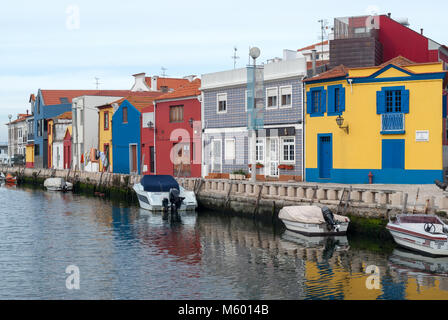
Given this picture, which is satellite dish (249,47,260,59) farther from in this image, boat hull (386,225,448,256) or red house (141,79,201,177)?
boat hull (386,225,448,256)

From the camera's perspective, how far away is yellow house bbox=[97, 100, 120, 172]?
5969cm

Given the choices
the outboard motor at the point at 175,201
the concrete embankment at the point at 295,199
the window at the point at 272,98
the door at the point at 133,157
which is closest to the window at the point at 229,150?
the window at the point at 272,98

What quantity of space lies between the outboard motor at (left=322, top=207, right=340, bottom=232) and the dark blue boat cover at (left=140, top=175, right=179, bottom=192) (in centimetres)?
1369

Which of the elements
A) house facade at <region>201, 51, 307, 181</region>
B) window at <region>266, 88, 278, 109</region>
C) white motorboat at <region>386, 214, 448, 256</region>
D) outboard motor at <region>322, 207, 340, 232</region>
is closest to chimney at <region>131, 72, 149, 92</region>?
house facade at <region>201, 51, 307, 181</region>

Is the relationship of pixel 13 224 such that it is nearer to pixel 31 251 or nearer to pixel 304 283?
pixel 31 251

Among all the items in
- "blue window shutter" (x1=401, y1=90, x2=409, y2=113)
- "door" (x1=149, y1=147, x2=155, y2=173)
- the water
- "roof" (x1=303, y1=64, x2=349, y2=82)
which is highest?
"roof" (x1=303, y1=64, x2=349, y2=82)

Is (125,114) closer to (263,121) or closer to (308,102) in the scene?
(263,121)

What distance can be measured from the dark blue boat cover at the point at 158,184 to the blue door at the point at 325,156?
9098 millimetres

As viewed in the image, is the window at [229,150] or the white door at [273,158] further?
the window at [229,150]

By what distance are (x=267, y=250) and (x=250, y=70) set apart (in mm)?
17890

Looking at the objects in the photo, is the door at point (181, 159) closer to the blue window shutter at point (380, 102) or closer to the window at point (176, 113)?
the window at point (176, 113)

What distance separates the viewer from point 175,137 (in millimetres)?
47969

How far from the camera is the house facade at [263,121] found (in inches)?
1510
